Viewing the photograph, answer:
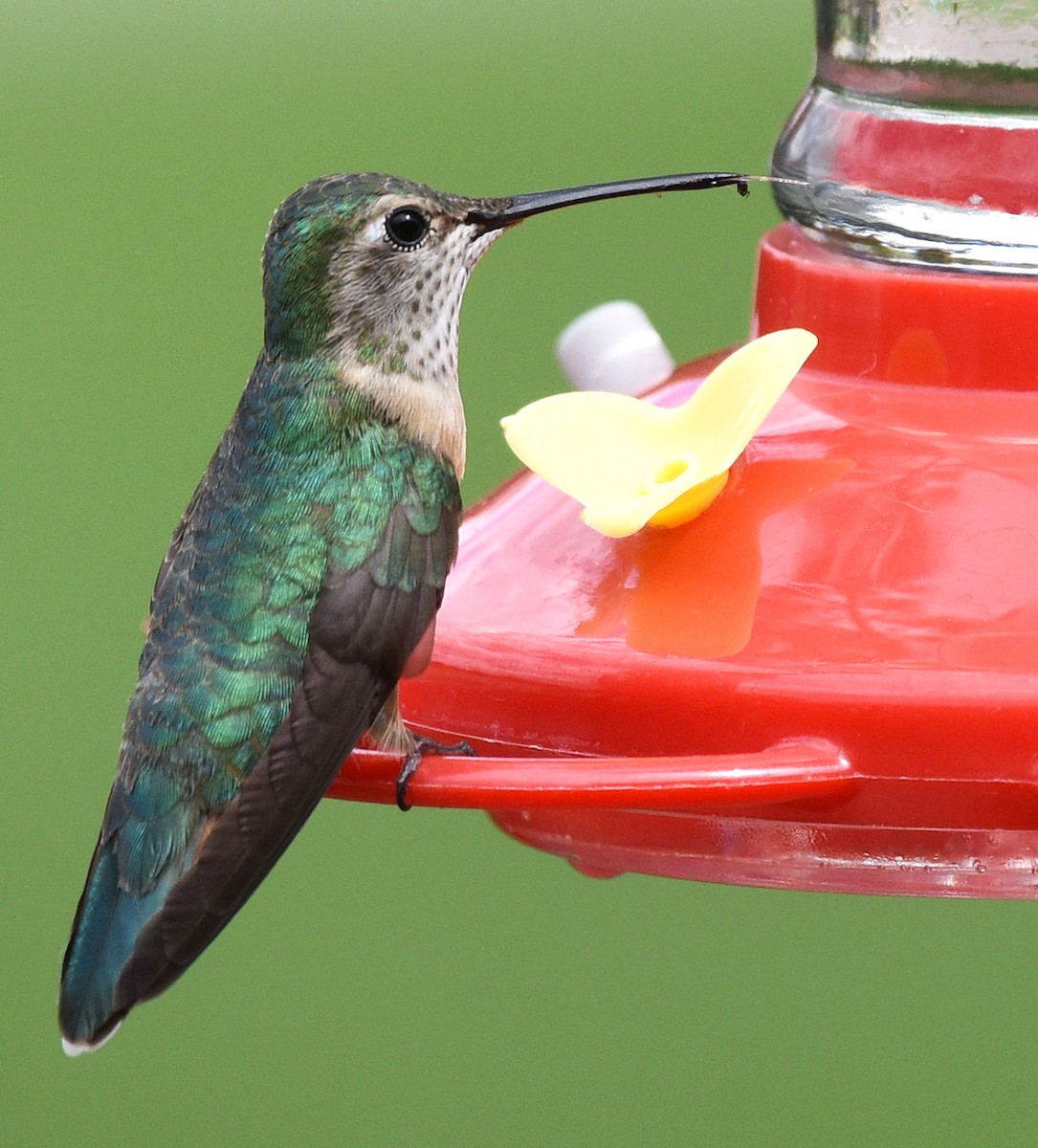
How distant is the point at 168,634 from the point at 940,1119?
790 centimetres

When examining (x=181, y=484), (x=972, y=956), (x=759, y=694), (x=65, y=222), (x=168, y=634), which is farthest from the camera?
(x=65, y=222)

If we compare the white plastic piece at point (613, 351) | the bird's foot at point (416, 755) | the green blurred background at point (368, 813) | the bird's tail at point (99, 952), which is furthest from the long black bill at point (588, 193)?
the green blurred background at point (368, 813)

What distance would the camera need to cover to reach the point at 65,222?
10461 mm

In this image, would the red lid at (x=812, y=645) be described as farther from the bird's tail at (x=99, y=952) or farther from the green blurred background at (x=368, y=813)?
the green blurred background at (x=368, y=813)

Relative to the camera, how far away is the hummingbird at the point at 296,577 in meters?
2.11

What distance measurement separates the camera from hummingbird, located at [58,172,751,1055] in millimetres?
2113

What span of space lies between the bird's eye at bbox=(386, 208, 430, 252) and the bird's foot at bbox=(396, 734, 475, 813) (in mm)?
A: 582

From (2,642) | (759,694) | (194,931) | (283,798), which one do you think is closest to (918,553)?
(759,694)

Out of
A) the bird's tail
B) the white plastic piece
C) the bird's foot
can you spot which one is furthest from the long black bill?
the bird's tail

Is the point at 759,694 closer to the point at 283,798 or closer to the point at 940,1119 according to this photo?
the point at 283,798

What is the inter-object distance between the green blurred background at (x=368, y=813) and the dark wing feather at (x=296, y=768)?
5.42m

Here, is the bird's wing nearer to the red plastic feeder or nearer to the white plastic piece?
the red plastic feeder

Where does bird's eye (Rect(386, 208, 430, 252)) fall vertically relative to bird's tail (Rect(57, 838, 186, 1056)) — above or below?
above

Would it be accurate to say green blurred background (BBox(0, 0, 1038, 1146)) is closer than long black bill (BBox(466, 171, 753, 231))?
No
